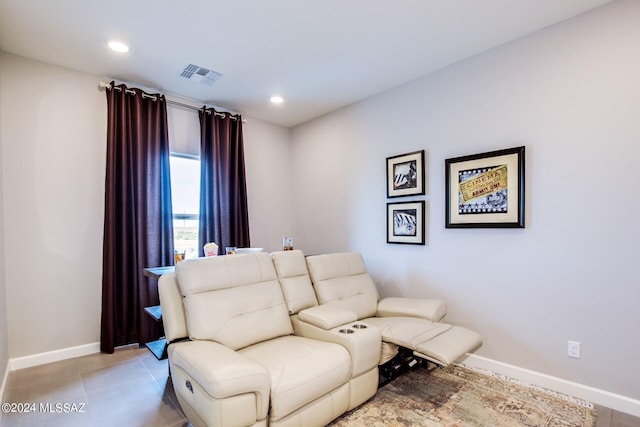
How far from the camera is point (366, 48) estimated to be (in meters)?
2.61

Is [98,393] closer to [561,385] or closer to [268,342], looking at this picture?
[268,342]

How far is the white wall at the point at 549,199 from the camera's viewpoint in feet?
6.77

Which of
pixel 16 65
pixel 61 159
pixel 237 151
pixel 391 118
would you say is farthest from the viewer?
pixel 237 151

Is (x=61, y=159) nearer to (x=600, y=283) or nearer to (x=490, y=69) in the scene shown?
(x=490, y=69)

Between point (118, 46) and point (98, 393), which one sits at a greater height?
point (118, 46)

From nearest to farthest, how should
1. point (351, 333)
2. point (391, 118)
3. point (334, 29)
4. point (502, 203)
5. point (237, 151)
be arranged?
point (351, 333), point (334, 29), point (502, 203), point (391, 118), point (237, 151)

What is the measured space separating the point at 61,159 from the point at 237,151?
175 centimetres

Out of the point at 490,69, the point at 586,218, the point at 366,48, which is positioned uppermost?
the point at 366,48

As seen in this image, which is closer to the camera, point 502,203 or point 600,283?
point 600,283

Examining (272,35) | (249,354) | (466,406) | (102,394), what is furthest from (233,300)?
(272,35)

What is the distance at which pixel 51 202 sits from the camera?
9.34ft

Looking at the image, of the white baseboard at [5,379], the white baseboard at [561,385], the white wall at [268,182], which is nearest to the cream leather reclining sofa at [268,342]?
the white baseboard at [561,385]

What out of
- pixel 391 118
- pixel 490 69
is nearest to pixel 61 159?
pixel 391 118

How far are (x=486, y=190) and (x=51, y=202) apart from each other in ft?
12.5
